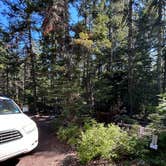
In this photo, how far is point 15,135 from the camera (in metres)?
5.30

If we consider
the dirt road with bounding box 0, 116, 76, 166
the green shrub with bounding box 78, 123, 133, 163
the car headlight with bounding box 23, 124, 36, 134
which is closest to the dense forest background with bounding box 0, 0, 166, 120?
the dirt road with bounding box 0, 116, 76, 166

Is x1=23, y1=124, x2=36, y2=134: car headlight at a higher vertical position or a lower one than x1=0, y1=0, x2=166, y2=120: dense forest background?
lower

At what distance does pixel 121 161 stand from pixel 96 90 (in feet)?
30.6

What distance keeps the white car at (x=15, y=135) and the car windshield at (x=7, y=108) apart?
0.20 ft

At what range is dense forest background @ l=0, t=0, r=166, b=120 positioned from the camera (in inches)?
433

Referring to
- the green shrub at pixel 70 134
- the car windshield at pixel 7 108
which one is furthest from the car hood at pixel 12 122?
the green shrub at pixel 70 134

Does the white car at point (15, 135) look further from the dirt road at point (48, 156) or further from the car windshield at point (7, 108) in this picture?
the dirt road at point (48, 156)

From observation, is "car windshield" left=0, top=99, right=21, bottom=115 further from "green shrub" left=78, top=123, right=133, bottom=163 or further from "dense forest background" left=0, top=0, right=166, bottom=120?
"dense forest background" left=0, top=0, right=166, bottom=120

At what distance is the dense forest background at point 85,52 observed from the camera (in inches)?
433

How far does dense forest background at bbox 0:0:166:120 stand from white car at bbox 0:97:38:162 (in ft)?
13.5

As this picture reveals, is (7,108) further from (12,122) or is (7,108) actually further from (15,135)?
(15,135)

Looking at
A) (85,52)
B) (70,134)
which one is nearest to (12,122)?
(70,134)

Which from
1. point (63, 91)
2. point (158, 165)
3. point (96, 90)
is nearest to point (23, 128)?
point (158, 165)

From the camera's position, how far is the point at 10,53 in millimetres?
21312
